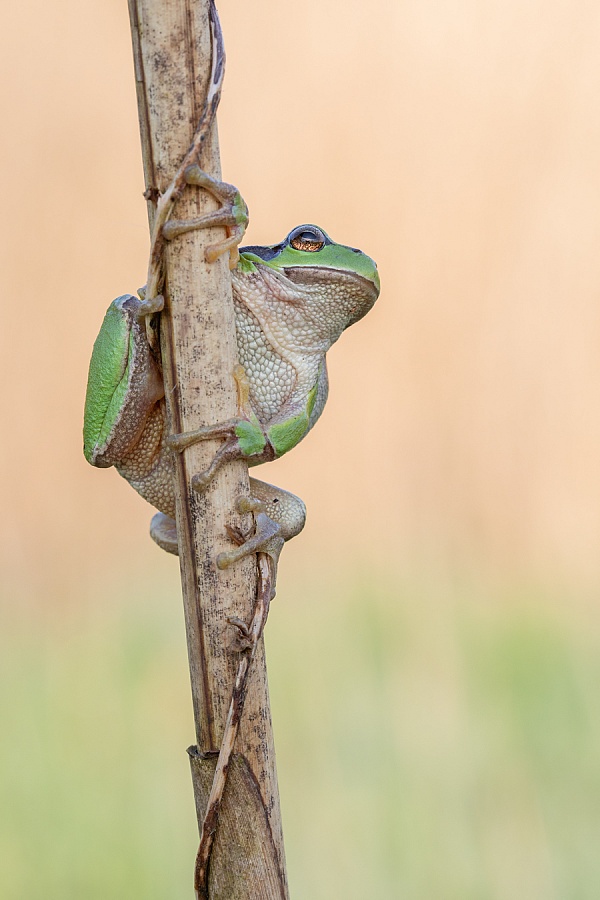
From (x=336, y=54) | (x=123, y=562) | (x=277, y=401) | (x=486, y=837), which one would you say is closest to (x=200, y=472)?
(x=277, y=401)

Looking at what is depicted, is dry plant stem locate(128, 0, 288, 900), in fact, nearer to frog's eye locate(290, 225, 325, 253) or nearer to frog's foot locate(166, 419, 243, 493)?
frog's foot locate(166, 419, 243, 493)

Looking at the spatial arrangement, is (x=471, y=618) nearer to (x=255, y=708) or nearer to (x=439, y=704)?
(x=439, y=704)

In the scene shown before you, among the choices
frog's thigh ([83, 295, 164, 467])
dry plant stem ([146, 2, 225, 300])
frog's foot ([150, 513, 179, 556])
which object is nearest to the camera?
dry plant stem ([146, 2, 225, 300])

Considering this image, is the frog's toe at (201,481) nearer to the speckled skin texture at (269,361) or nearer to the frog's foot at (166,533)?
the speckled skin texture at (269,361)

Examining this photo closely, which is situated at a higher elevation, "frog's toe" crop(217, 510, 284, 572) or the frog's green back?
the frog's green back

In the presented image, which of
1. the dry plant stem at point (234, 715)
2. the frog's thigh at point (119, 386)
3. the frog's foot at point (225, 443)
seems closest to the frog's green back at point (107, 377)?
the frog's thigh at point (119, 386)

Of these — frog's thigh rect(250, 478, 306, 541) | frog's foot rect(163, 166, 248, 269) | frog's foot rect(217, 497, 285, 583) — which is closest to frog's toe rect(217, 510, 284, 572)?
frog's foot rect(217, 497, 285, 583)

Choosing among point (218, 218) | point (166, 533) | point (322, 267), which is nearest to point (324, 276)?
point (322, 267)

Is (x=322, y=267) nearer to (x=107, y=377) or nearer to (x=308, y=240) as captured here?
(x=308, y=240)
